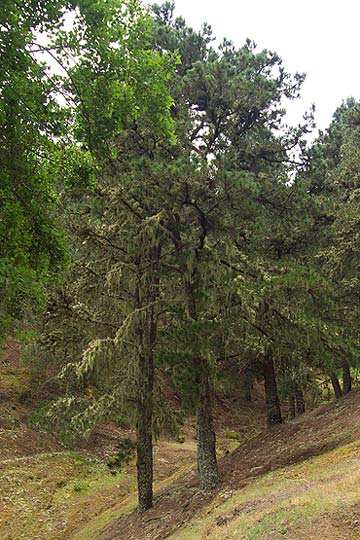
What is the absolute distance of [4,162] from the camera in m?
6.09

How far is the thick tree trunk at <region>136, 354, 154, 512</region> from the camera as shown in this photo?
1252cm

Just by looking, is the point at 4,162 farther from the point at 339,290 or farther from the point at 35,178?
the point at 339,290

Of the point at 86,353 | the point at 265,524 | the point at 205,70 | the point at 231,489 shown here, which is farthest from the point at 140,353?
the point at 205,70

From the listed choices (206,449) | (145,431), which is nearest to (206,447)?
(206,449)

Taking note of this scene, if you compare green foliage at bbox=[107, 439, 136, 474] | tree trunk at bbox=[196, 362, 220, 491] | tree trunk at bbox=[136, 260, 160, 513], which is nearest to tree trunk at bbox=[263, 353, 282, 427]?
tree trunk at bbox=[196, 362, 220, 491]

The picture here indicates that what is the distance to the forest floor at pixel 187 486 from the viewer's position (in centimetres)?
778

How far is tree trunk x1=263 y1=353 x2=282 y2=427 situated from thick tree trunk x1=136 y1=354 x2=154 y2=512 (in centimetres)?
544

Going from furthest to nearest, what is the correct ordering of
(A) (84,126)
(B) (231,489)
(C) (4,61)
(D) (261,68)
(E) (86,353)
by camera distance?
1. (D) (261,68)
2. (B) (231,489)
3. (E) (86,353)
4. (A) (84,126)
5. (C) (4,61)

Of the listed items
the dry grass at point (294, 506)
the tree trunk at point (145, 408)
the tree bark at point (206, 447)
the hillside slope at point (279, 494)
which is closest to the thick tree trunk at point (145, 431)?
the tree trunk at point (145, 408)

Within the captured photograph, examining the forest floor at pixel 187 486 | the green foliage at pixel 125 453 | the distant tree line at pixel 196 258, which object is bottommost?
the forest floor at pixel 187 486

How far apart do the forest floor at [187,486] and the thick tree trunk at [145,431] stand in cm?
59

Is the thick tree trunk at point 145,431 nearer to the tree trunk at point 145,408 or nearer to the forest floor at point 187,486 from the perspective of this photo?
the tree trunk at point 145,408

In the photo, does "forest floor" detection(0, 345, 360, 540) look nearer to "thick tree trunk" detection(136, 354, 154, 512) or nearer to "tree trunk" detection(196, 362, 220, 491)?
"tree trunk" detection(196, 362, 220, 491)

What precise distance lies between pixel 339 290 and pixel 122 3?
42.5ft
